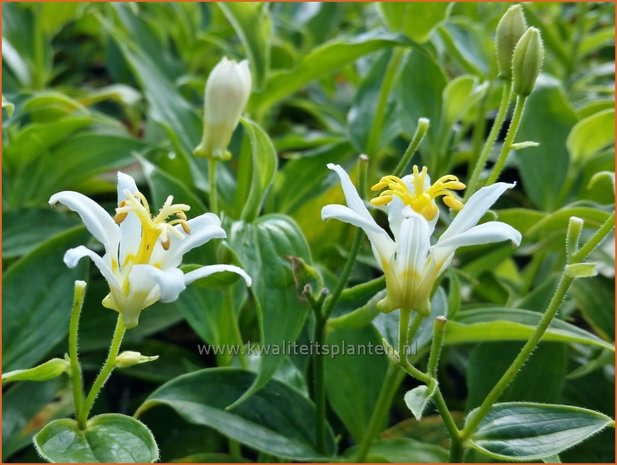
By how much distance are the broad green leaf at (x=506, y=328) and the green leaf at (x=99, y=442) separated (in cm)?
24

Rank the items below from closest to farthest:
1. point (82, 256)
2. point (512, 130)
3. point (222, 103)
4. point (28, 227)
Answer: point (82, 256), point (512, 130), point (222, 103), point (28, 227)

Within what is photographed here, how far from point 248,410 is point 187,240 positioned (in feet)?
0.58

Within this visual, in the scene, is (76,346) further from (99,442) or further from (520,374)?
(520,374)

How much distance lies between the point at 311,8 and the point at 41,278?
723mm

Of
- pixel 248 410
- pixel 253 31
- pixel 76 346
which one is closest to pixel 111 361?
pixel 76 346

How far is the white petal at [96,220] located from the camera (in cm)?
46

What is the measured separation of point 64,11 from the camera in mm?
1146

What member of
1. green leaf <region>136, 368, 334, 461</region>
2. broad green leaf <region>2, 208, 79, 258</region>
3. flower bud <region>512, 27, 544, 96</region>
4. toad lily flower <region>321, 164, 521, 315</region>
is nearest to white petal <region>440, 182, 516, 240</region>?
toad lily flower <region>321, 164, 521, 315</region>

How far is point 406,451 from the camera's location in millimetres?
627

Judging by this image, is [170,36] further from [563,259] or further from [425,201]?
[425,201]

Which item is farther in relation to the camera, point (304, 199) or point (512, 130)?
point (304, 199)

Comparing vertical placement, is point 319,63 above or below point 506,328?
above

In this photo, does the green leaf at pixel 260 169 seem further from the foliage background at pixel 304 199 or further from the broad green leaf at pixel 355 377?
the broad green leaf at pixel 355 377

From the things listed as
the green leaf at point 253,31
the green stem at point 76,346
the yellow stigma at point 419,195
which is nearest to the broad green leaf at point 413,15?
the green leaf at point 253,31
